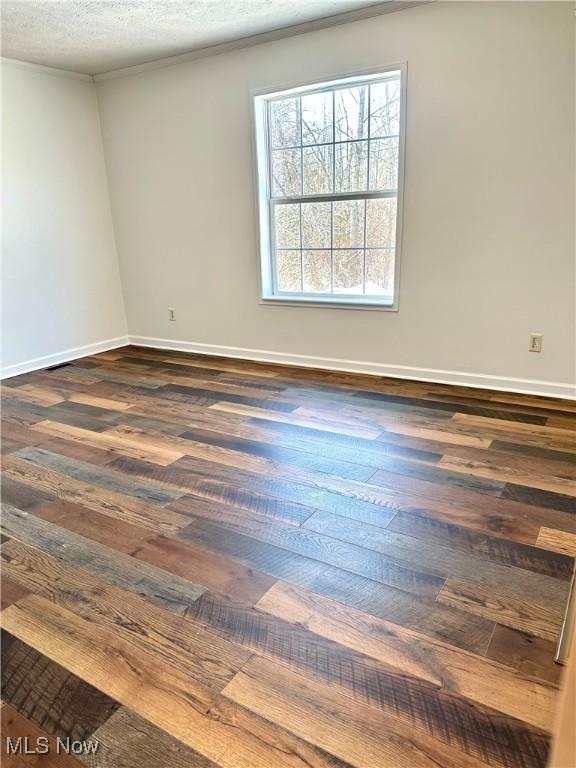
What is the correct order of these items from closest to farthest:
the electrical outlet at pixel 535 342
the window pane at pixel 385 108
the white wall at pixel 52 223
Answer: the electrical outlet at pixel 535 342 < the window pane at pixel 385 108 < the white wall at pixel 52 223

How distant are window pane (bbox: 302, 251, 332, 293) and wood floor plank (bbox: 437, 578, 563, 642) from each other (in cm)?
269

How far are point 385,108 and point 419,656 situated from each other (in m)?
3.32

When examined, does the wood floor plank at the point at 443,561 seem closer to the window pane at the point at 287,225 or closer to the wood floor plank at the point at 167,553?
the wood floor plank at the point at 167,553

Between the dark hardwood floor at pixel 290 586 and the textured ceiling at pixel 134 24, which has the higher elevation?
the textured ceiling at pixel 134 24

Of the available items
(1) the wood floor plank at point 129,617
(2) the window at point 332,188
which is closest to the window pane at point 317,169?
(2) the window at point 332,188

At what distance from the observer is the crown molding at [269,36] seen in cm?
298

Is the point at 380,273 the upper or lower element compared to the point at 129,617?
upper

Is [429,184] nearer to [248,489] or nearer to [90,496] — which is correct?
[248,489]

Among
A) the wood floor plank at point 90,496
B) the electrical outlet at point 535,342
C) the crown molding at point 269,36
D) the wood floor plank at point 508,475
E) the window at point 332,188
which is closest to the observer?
the wood floor plank at point 90,496

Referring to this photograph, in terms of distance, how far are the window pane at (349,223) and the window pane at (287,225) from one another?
340 millimetres

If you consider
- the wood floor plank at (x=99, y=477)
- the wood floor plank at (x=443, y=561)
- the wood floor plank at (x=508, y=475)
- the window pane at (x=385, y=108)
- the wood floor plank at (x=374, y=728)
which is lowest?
the wood floor plank at (x=374, y=728)

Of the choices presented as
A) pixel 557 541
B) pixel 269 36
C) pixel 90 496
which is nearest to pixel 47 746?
pixel 90 496

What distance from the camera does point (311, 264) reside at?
386 cm

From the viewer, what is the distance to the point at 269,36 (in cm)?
339
